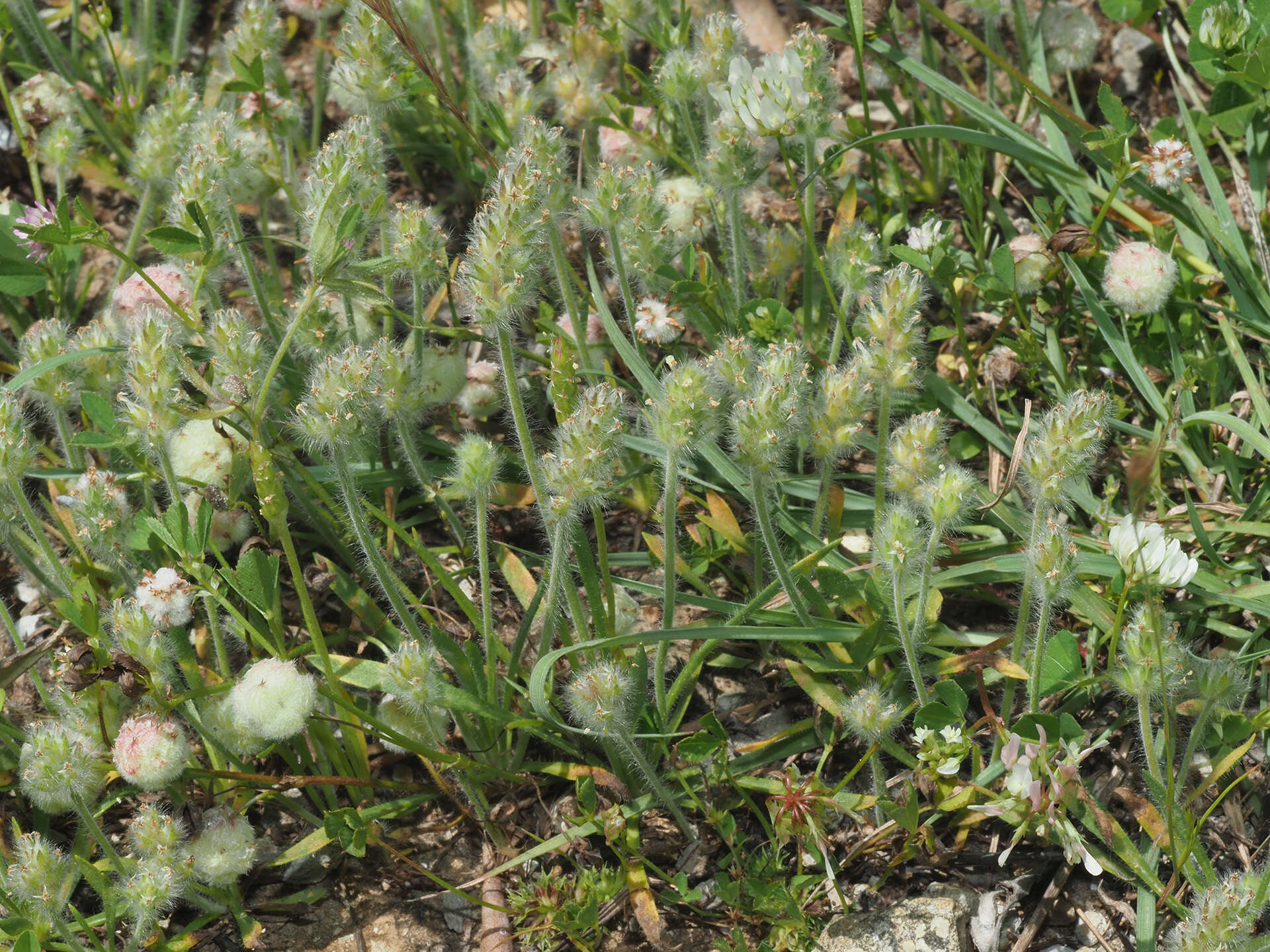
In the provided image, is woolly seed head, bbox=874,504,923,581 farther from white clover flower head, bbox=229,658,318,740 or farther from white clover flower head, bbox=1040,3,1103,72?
white clover flower head, bbox=1040,3,1103,72

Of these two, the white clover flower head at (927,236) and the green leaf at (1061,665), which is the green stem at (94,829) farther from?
the white clover flower head at (927,236)

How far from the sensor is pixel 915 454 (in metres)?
2.55

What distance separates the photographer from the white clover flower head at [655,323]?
324cm

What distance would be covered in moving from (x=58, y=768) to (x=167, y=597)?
46 centimetres

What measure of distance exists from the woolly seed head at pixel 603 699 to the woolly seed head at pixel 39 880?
114 cm

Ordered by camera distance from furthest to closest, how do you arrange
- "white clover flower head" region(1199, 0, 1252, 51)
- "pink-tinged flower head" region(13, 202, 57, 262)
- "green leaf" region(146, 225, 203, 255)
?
"pink-tinged flower head" region(13, 202, 57, 262), "white clover flower head" region(1199, 0, 1252, 51), "green leaf" region(146, 225, 203, 255)

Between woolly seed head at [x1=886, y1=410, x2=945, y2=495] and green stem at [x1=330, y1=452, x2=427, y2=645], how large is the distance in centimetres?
117

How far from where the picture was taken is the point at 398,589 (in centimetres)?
274

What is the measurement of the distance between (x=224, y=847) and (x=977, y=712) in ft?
6.05

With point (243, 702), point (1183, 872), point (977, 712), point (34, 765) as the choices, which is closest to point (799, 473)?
point (977, 712)

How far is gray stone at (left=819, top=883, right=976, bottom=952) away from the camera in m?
2.53

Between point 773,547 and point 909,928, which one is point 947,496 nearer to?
point 773,547

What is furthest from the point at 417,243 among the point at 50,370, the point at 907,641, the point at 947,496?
the point at 907,641

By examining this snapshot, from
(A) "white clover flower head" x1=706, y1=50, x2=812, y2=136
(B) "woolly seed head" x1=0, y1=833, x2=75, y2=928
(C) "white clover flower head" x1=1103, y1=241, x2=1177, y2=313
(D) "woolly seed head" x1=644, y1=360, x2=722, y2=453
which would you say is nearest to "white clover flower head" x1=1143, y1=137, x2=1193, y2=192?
(C) "white clover flower head" x1=1103, y1=241, x2=1177, y2=313
